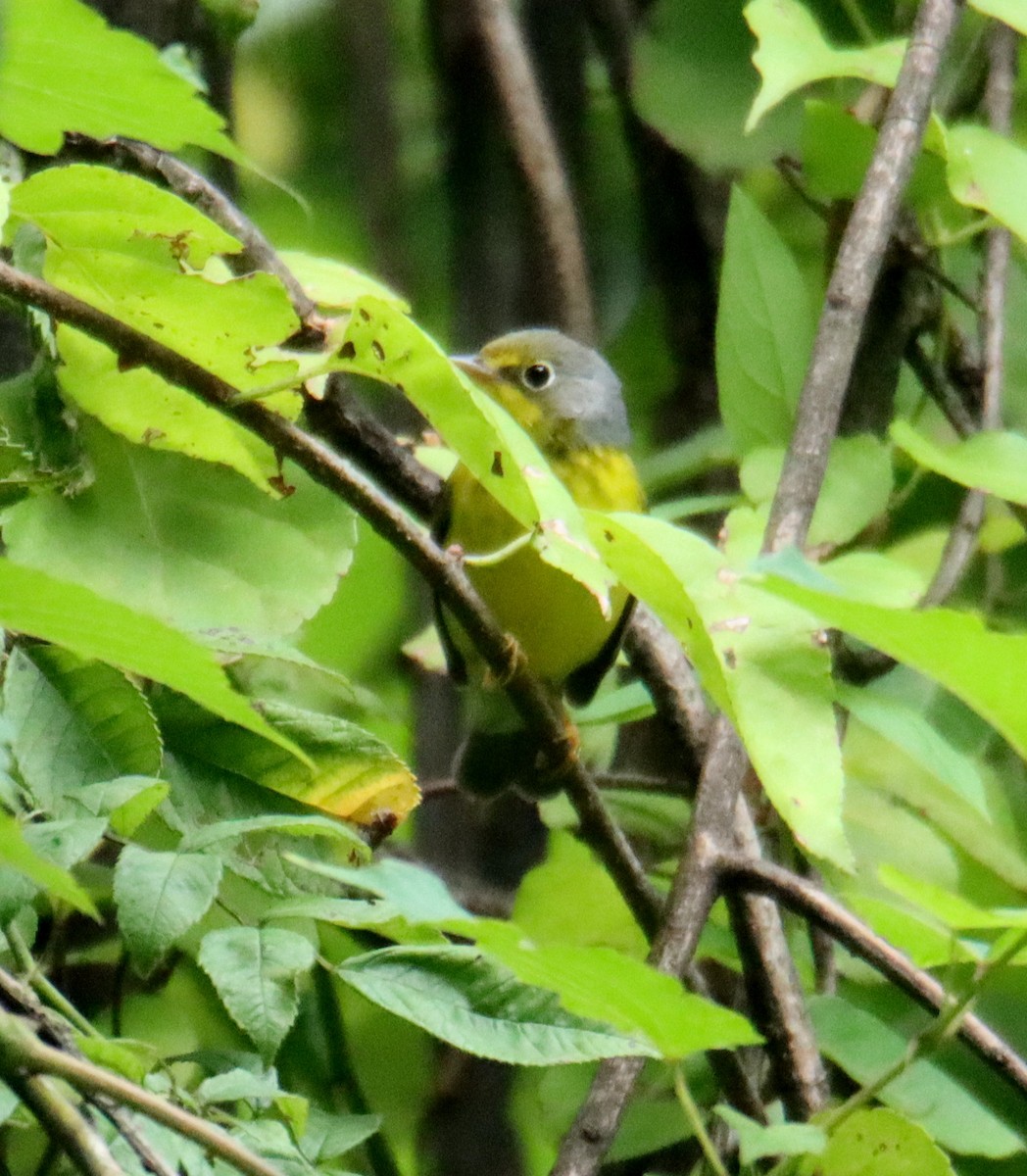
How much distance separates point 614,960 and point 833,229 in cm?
201

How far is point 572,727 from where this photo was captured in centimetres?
247

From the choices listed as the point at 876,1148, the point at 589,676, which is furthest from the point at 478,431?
the point at 589,676

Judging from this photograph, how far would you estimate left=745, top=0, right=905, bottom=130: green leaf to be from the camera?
1.98m

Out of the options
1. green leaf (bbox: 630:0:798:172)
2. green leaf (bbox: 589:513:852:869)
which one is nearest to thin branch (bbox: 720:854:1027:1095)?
green leaf (bbox: 589:513:852:869)

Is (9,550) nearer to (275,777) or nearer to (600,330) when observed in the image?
(275,777)

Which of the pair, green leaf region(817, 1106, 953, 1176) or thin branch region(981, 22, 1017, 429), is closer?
green leaf region(817, 1106, 953, 1176)

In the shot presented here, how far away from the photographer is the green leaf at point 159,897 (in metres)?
1.04

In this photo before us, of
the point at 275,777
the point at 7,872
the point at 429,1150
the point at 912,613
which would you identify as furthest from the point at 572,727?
the point at 912,613

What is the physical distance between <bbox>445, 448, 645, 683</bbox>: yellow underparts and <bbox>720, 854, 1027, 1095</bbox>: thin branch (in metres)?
1.15

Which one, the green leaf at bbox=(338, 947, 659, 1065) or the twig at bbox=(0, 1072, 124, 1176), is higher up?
the twig at bbox=(0, 1072, 124, 1176)

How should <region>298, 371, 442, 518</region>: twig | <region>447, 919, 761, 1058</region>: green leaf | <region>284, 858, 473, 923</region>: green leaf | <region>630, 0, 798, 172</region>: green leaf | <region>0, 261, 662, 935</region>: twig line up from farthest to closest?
<region>630, 0, 798, 172</region>: green leaf → <region>298, 371, 442, 518</region>: twig → <region>0, 261, 662, 935</region>: twig → <region>284, 858, 473, 923</region>: green leaf → <region>447, 919, 761, 1058</region>: green leaf

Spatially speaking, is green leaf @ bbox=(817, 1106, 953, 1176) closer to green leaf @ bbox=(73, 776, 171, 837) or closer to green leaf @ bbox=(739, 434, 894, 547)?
green leaf @ bbox=(73, 776, 171, 837)

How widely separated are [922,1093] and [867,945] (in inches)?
12.1

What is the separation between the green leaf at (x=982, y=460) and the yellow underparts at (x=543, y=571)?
742 mm
